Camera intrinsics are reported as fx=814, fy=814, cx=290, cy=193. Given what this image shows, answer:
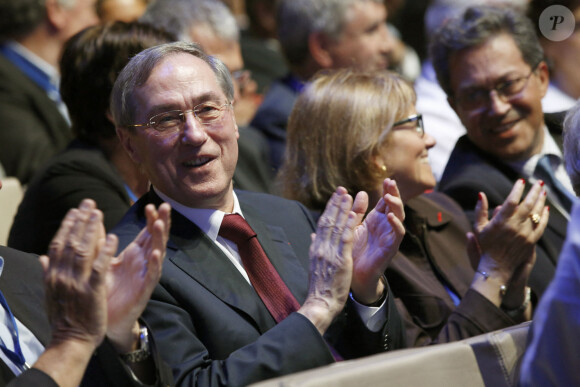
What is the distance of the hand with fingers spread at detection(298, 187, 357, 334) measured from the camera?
2.00 m

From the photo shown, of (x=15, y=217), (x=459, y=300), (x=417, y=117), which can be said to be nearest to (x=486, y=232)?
(x=459, y=300)

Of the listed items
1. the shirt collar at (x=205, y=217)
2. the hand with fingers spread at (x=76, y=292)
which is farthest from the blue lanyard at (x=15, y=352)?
the shirt collar at (x=205, y=217)

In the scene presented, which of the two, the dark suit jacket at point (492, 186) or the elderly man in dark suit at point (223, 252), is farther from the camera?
the dark suit jacket at point (492, 186)

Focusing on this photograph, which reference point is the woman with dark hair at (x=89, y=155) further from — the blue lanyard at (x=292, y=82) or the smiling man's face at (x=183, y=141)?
the blue lanyard at (x=292, y=82)

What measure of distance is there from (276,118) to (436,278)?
1.67 metres

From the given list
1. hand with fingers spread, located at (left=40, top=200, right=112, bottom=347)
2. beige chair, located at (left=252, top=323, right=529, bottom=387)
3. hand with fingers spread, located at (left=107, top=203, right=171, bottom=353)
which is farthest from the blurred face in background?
hand with fingers spread, located at (left=40, top=200, right=112, bottom=347)

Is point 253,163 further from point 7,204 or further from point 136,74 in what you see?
point 136,74

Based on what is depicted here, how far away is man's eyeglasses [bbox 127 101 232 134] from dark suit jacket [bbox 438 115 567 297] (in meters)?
1.22

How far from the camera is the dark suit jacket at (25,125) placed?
4.00 metres

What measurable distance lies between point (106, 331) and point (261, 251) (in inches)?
24.0

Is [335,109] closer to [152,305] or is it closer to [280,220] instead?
[280,220]

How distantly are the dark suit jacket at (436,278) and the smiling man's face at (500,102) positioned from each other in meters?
0.34

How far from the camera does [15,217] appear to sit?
2.90 m

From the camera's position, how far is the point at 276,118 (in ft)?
13.6
